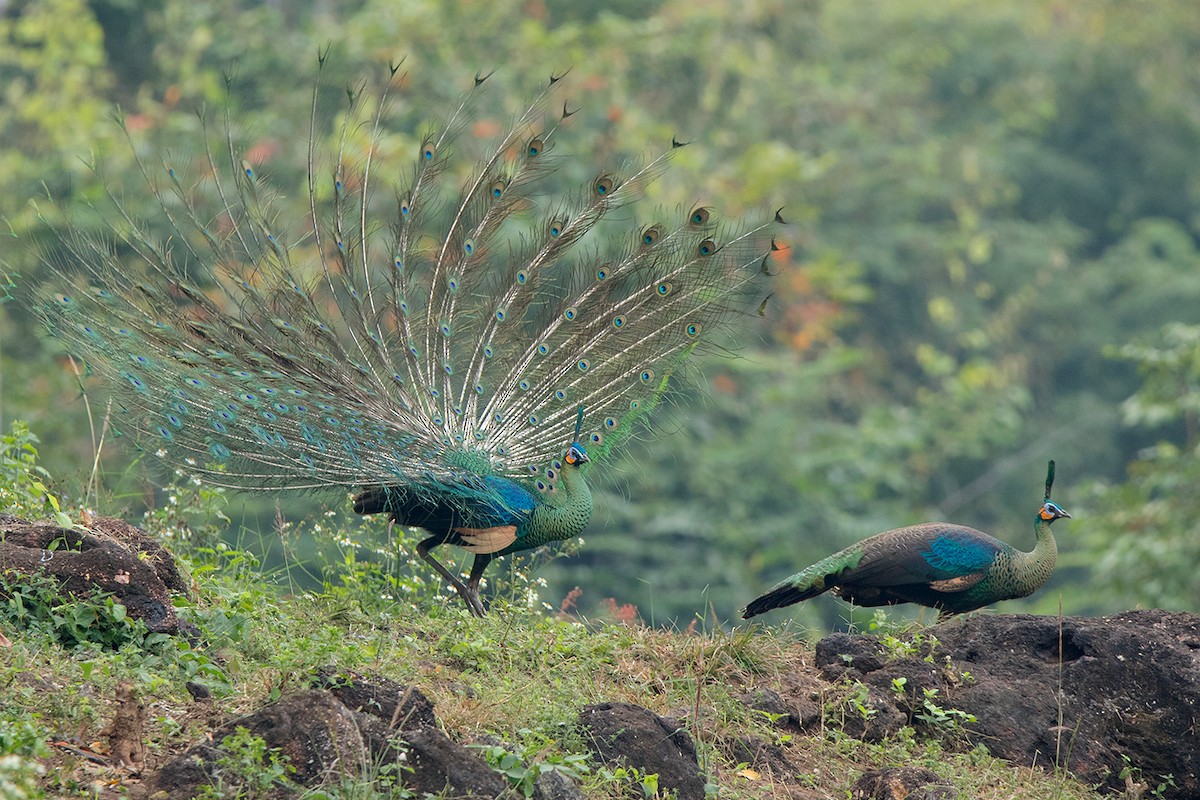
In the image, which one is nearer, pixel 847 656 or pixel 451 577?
pixel 847 656

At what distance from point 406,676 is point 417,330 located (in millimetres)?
2343

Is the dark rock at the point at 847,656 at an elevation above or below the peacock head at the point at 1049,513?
below

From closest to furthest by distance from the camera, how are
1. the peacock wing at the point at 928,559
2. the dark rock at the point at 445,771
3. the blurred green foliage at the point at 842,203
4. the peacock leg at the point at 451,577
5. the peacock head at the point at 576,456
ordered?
the dark rock at the point at 445,771, the peacock wing at the point at 928,559, the peacock leg at the point at 451,577, the peacock head at the point at 576,456, the blurred green foliage at the point at 842,203

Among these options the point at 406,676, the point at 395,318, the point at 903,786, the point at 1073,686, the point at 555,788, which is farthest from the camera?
the point at 395,318

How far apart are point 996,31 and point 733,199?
836 cm

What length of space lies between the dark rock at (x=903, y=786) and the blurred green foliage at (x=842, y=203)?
265 inches

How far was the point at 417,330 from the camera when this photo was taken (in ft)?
25.6

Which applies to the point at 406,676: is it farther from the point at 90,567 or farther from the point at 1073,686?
the point at 1073,686

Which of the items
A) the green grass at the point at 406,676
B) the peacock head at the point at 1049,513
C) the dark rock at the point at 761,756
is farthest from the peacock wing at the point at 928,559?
the dark rock at the point at 761,756

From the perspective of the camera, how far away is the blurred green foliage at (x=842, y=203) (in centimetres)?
1524

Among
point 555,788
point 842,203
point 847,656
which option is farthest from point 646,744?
point 842,203

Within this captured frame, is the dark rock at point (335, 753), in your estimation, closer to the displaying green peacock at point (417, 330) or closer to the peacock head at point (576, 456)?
the displaying green peacock at point (417, 330)

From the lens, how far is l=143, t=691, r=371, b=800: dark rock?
4582mm

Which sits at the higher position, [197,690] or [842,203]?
[842,203]
